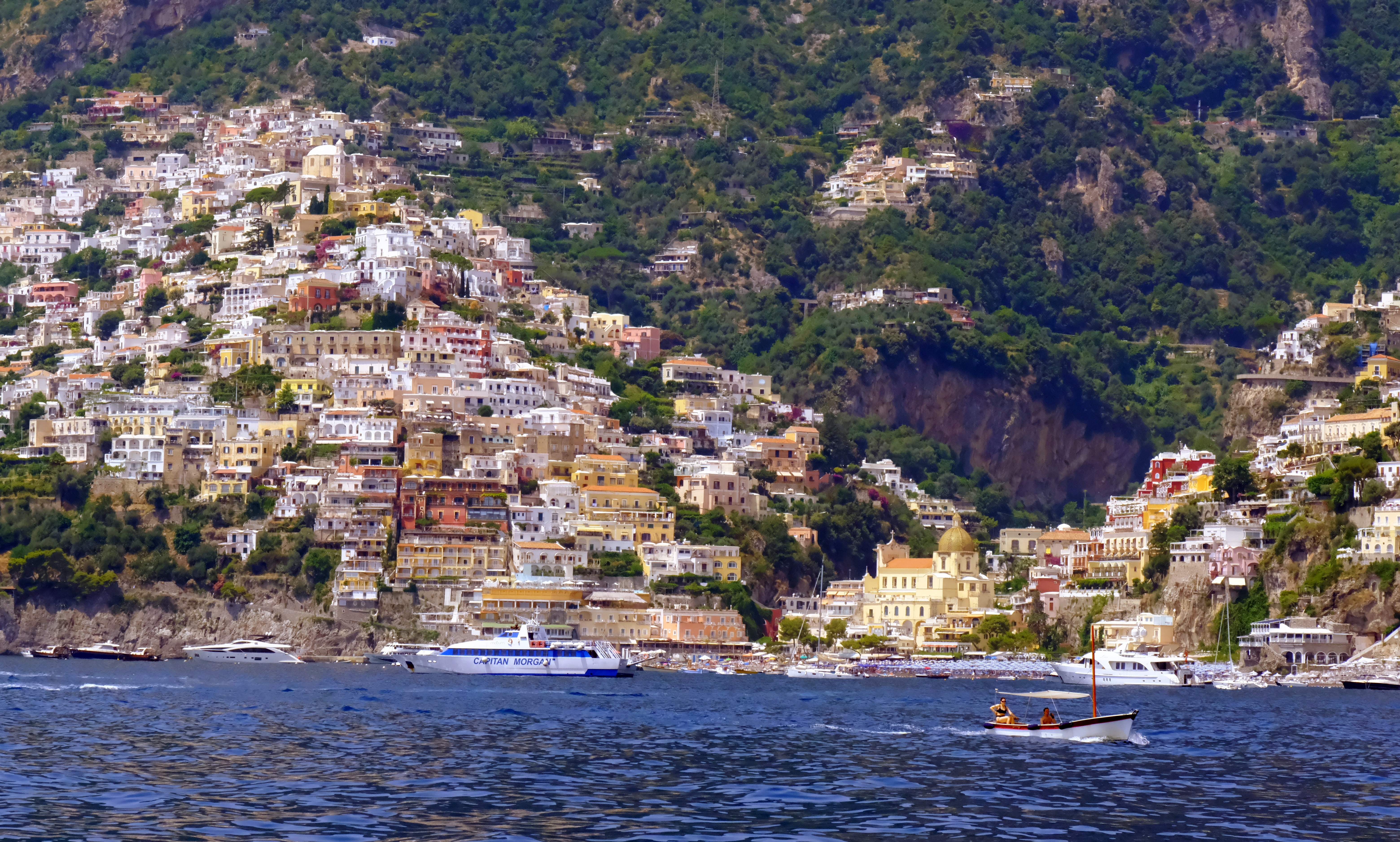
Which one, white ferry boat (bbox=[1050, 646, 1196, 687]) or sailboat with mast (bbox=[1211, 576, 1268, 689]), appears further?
white ferry boat (bbox=[1050, 646, 1196, 687])

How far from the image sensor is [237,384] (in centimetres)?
15025

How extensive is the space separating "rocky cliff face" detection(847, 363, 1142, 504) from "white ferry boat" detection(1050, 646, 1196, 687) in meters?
61.0

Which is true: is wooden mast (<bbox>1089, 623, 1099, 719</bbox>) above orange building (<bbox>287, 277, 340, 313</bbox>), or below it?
below

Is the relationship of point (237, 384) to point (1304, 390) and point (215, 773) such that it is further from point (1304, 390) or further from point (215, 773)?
point (215, 773)

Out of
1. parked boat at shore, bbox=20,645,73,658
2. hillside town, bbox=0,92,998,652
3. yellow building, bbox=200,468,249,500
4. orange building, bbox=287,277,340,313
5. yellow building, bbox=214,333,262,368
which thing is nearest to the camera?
parked boat at shore, bbox=20,645,73,658

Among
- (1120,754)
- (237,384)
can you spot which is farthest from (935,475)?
(1120,754)

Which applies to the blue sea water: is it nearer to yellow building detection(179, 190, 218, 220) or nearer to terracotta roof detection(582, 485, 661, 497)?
terracotta roof detection(582, 485, 661, 497)

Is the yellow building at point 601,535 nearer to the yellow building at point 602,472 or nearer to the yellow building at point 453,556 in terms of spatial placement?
the yellow building at point 602,472

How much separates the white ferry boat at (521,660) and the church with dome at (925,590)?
23577mm

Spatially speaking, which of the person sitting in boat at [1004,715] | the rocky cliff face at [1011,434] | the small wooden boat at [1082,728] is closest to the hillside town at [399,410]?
the rocky cliff face at [1011,434]

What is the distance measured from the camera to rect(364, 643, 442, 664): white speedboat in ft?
407

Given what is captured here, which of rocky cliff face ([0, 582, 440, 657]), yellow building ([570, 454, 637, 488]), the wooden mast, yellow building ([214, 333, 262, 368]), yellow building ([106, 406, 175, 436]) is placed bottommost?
the wooden mast

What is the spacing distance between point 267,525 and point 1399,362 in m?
68.7

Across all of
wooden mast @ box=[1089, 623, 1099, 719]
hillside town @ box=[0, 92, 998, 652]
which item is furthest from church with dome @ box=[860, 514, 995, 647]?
wooden mast @ box=[1089, 623, 1099, 719]
